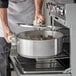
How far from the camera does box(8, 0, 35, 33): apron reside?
167 cm

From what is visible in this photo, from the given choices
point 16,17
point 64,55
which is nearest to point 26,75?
point 64,55

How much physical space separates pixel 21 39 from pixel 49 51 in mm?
130

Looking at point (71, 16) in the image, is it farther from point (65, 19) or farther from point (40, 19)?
point (40, 19)

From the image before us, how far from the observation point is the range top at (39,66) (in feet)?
3.66

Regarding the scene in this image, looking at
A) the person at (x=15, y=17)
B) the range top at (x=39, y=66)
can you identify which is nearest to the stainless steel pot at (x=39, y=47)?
the range top at (x=39, y=66)

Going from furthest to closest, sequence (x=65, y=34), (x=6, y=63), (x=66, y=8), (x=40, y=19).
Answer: (x=6, y=63) < (x=40, y=19) < (x=65, y=34) < (x=66, y=8)

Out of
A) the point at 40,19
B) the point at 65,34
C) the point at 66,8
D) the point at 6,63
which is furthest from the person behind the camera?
the point at 6,63

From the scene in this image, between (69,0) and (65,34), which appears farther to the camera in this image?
(65,34)

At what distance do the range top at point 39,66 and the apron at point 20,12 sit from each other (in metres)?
0.46

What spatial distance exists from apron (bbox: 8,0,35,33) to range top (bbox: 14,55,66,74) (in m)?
0.46

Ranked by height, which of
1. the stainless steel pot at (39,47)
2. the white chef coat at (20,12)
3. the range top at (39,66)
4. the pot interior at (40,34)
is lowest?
the range top at (39,66)

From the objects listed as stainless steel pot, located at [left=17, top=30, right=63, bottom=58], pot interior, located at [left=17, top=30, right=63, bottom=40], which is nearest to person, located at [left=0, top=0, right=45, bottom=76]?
pot interior, located at [left=17, top=30, right=63, bottom=40]

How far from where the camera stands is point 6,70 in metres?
1.65

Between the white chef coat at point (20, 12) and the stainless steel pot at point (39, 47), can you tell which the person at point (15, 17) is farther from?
the stainless steel pot at point (39, 47)
